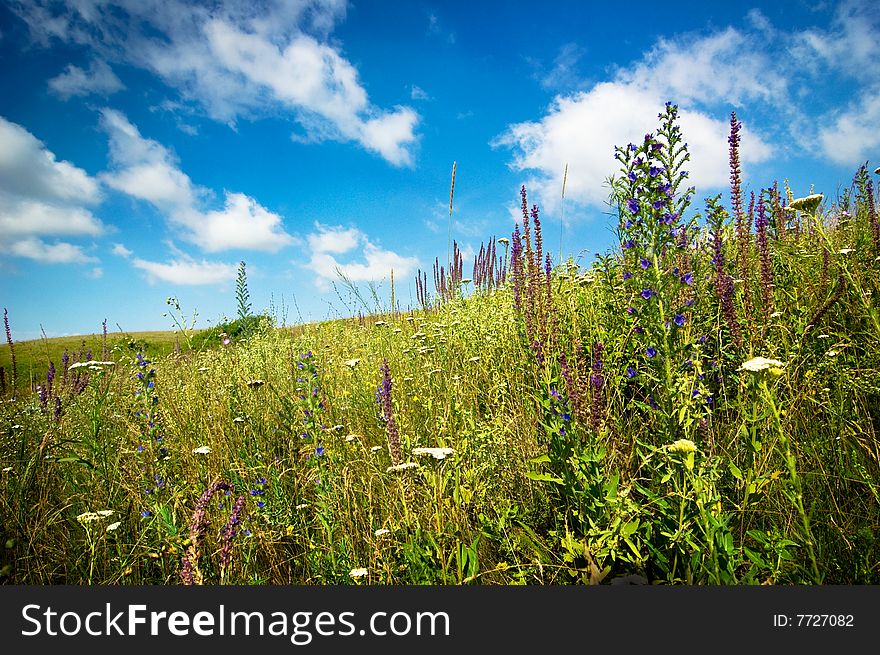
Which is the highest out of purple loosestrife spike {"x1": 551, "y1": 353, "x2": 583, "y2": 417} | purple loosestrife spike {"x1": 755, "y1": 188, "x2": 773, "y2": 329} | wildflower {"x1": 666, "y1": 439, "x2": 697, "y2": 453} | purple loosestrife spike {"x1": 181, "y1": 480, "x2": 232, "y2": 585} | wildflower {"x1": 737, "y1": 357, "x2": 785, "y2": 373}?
purple loosestrife spike {"x1": 755, "y1": 188, "x2": 773, "y2": 329}

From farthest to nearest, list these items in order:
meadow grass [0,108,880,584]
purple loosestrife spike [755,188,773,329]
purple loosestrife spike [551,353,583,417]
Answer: purple loosestrife spike [755,188,773,329] → purple loosestrife spike [551,353,583,417] → meadow grass [0,108,880,584]

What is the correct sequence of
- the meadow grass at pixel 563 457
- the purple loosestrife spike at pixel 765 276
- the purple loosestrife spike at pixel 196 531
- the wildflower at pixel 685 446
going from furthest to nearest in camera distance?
the purple loosestrife spike at pixel 765 276 → the meadow grass at pixel 563 457 → the wildflower at pixel 685 446 → the purple loosestrife spike at pixel 196 531

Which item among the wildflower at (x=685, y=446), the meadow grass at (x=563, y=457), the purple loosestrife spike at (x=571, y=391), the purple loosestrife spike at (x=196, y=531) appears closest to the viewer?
the purple loosestrife spike at (x=196, y=531)

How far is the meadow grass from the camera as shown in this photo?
1874 millimetres

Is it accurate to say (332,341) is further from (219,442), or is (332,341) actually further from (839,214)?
(839,214)

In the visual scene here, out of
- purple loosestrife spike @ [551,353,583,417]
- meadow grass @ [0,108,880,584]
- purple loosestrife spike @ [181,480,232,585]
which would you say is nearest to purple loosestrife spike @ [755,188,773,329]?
meadow grass @ [0,108,880,584]

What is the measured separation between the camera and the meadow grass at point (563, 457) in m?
1.87

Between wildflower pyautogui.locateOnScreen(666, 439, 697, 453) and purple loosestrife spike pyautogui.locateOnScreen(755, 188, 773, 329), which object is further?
purple loosestrife spike pyautogui.locateOnScreen(755, 188, 773, 329)

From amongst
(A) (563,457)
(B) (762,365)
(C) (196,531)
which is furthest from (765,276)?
(C) (196,531)

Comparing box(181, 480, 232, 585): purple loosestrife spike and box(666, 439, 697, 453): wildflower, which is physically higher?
box(666, 439, 697, 453): wildflower

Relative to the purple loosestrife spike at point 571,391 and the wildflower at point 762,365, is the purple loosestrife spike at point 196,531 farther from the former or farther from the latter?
the wildflower at point 762,365

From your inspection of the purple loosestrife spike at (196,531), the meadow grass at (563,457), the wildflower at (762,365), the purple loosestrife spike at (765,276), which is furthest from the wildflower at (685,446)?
the purple loosestrife spike at (196,531)

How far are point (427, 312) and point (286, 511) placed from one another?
14.0ft

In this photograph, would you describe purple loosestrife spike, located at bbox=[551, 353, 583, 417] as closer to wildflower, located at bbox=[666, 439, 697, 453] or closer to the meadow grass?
the meadow grass
